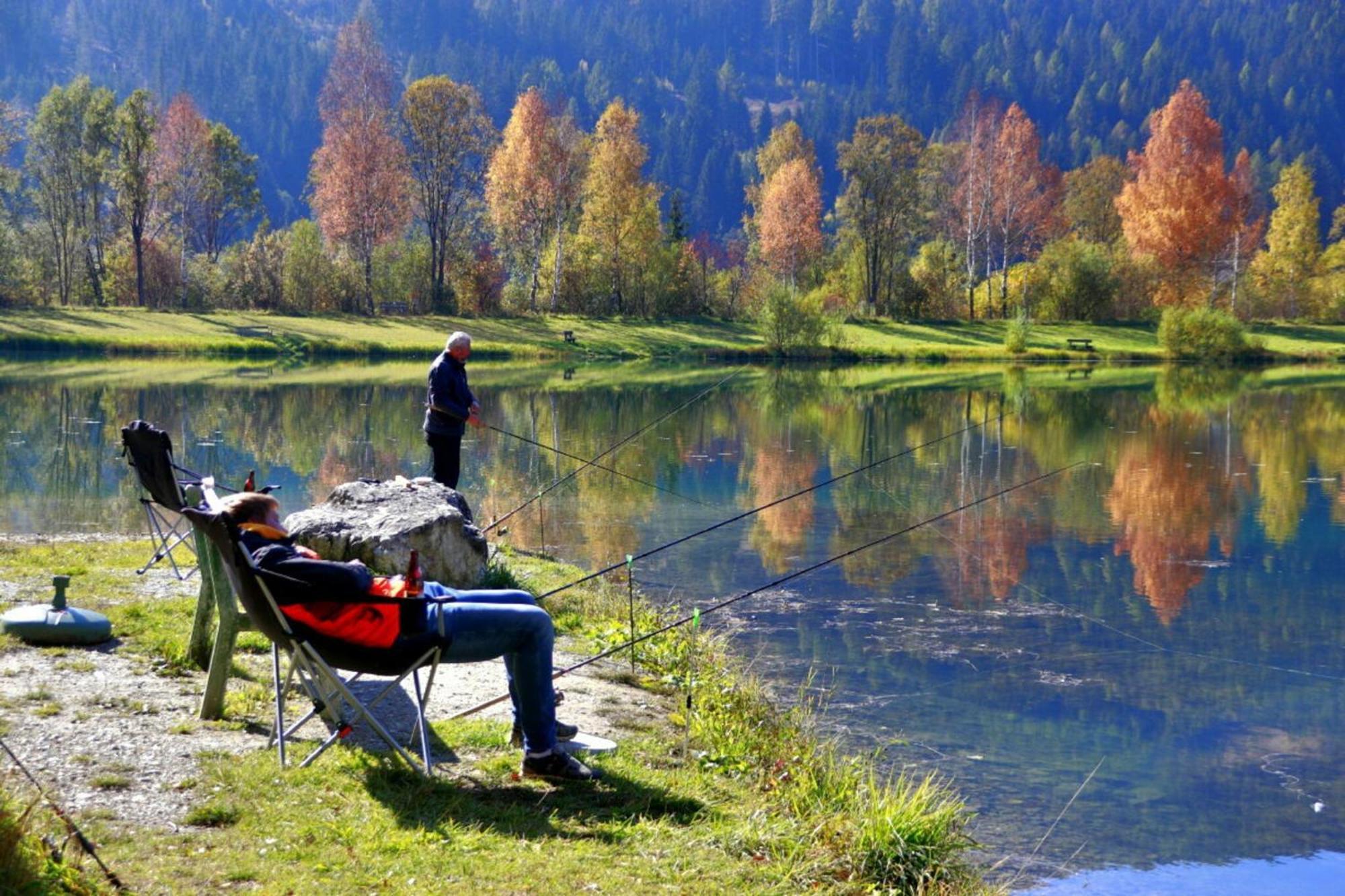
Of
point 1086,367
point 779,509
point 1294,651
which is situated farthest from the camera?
point 1086,367

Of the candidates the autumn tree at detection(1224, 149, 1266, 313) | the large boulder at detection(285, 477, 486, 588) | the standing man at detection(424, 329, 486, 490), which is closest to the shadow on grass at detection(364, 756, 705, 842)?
the large boulder at detection(285, 477, 486, 588)

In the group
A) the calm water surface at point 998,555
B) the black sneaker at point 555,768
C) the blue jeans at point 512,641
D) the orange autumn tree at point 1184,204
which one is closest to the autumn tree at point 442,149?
the calm water surface at point 998,555

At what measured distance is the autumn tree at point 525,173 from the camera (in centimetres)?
5769

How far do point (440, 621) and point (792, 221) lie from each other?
190 ft

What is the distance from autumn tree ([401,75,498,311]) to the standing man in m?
46.9

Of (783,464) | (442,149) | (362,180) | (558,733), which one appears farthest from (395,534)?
(442,149)

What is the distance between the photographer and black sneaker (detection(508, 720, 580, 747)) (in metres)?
6.26

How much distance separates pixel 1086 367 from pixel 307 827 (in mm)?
49676

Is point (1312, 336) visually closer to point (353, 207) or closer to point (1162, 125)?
point (1162, 125)

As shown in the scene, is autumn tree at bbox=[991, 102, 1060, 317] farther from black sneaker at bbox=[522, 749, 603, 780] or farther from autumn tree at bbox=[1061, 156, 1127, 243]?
black sneaker at bbox=[522, 749, 603, 780]

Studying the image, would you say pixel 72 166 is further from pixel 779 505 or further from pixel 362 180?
pixel 779 505

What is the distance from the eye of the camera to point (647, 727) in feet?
22.8

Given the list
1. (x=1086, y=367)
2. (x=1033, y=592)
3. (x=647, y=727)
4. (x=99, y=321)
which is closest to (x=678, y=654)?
(x=647, y=727)

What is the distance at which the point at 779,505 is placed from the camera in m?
16.2
